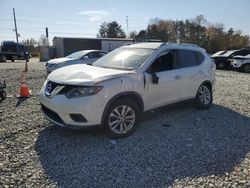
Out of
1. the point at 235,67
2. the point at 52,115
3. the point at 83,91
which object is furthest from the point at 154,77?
the point at 235,67

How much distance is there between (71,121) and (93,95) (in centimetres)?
57

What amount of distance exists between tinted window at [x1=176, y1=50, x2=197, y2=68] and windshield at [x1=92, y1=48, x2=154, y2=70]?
831 millimetres

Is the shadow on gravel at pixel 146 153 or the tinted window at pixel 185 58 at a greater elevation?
the tinted window at pixel 185 58

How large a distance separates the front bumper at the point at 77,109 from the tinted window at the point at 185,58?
235cm

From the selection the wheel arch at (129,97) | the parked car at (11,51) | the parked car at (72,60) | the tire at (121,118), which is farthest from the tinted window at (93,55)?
the parked car at (11,51)

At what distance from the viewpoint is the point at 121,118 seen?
14.9ft

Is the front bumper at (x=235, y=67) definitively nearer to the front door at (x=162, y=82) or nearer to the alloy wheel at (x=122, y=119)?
the front door at (x=162, y=82)

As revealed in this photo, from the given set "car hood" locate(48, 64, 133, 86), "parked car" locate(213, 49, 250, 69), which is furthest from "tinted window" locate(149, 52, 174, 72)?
"parked car" locate(213, 49, 250, 69)

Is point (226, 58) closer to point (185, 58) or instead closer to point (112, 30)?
point (185, 58)

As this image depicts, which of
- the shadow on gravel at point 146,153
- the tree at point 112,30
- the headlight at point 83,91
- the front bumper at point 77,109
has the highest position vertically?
the tree at point 112,30

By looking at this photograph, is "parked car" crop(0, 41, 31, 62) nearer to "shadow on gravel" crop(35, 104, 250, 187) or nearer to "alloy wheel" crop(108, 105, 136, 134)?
"shadow on gravel" crop(35, 104, 250, 187)

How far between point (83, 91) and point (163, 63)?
6.43 feet

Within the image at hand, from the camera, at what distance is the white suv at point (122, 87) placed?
13.6 feet

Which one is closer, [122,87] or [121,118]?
[122,87]
